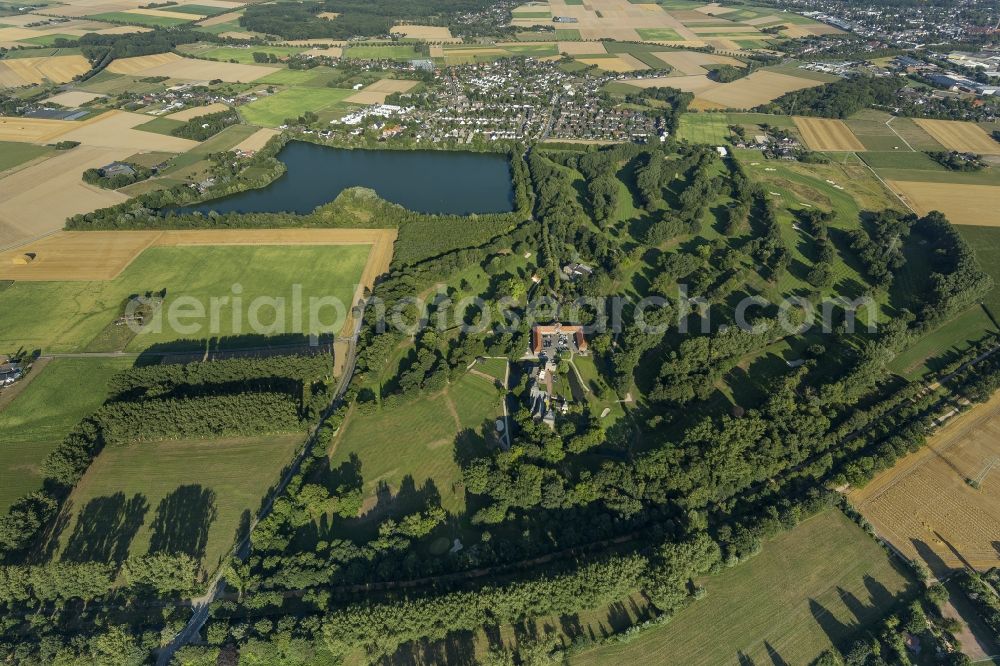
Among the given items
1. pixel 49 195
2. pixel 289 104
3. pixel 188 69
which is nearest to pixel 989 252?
pixel 289 104

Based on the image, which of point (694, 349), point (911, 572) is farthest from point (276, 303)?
point (911, 572)

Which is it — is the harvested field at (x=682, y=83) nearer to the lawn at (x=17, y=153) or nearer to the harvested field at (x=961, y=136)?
the harvested field at (x=961, y=136)

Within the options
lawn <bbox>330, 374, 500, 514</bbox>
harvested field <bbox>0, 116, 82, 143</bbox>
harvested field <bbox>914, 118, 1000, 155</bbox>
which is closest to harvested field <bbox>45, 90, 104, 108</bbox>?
harvested field <bbox>0, 116, 82, 143</bbox>

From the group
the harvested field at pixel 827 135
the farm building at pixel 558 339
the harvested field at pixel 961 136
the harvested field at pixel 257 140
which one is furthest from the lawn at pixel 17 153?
the harvested field at pixel 961 136

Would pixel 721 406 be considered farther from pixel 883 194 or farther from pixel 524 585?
pixel 883 194

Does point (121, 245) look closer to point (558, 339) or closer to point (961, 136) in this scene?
point (558, 339)
